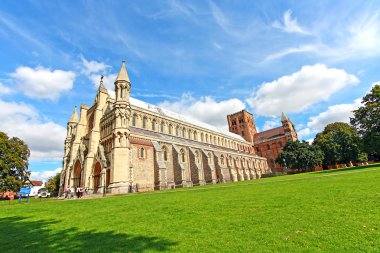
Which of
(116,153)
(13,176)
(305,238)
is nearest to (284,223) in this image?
(305,238)

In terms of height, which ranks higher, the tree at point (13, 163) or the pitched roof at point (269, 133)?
the pitched roof at point (269, 133)

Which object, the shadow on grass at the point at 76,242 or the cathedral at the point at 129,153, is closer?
the shadow on grass at the point at 76,242

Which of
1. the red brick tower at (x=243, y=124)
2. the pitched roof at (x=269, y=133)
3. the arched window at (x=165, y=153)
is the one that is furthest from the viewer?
the red brick tower at (x=243, y=124)

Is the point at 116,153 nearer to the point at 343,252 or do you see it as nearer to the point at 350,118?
the point at 343,252

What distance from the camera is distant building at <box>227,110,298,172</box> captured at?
73.0m

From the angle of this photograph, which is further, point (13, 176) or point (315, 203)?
point (13, 176)

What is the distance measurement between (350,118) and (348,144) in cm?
2317

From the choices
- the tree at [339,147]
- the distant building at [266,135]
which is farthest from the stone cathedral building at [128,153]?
the distant building at [266,135]

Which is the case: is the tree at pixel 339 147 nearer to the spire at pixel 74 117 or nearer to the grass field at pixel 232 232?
the grass field at pixel 232 232

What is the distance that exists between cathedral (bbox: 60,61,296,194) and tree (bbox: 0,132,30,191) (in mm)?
8548

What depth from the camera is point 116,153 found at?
92.9 ft

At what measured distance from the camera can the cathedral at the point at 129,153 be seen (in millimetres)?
29000

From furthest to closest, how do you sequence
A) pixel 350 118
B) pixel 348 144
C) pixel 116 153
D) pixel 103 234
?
pixel 348 144, pixel 350 118, pixel 116 153, pixel 103 234

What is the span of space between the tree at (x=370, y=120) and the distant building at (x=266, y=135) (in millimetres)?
37661
